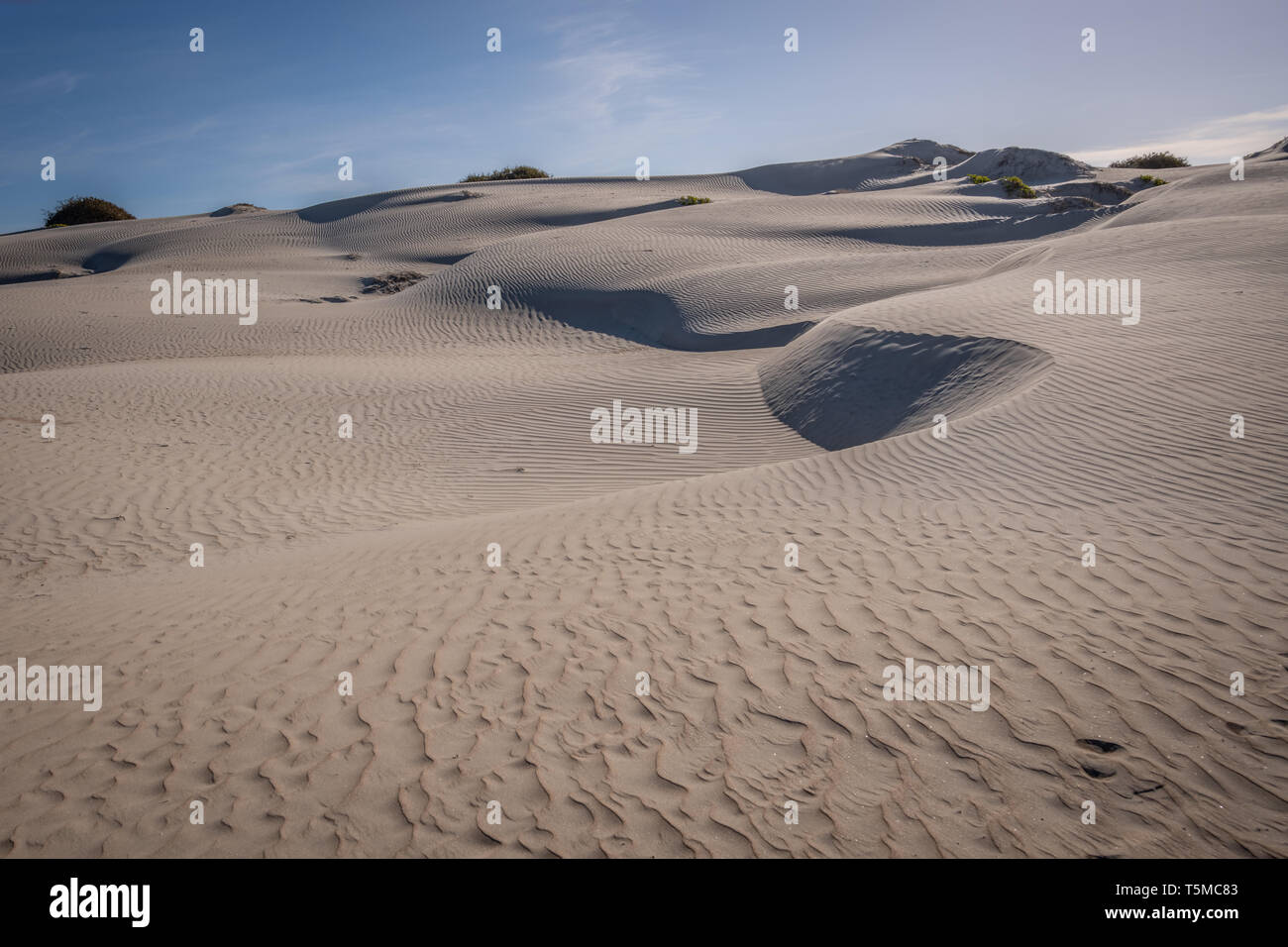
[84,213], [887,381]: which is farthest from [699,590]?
[84,213]

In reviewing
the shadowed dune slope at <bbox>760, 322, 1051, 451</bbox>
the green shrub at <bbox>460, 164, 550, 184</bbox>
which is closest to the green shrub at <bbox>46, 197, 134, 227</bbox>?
the green shrub at <bbox>460, 164, 550, 184</bbox>

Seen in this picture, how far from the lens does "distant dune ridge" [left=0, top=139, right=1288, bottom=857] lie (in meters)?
3.49

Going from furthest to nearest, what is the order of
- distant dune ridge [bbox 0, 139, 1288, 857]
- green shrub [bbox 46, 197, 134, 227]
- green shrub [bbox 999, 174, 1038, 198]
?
1. green shrub [bbox 46, 197, 134, 227]
2. green shrub [bbox 999, 174, 1038, 198]
3. distant dune ridge [bbox 0, 139, 1288, 857]

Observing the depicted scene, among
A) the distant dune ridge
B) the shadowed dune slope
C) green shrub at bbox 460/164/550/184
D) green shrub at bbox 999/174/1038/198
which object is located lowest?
the distant dune ridge

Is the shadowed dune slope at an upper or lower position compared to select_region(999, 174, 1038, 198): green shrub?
lower

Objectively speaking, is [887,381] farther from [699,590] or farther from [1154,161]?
[1154,161]

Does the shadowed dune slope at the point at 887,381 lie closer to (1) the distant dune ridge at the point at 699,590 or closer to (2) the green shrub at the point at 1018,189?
(1) the distant dune ridge at the point at 699,590

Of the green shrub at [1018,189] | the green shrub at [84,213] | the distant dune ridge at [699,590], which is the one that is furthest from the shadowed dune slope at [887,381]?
the green shrub at [84,213]

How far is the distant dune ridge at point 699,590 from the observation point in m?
3.49

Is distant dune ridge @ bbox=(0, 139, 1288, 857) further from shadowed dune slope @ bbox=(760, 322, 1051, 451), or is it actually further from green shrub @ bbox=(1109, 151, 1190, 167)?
green shrub @ bbox=(1109, 151, 1190, 167)

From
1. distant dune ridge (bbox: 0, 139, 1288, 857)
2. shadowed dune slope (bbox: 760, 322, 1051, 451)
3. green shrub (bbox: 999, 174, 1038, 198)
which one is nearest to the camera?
distant dune ridge (bbox: 0, 139, 1288, 857)
